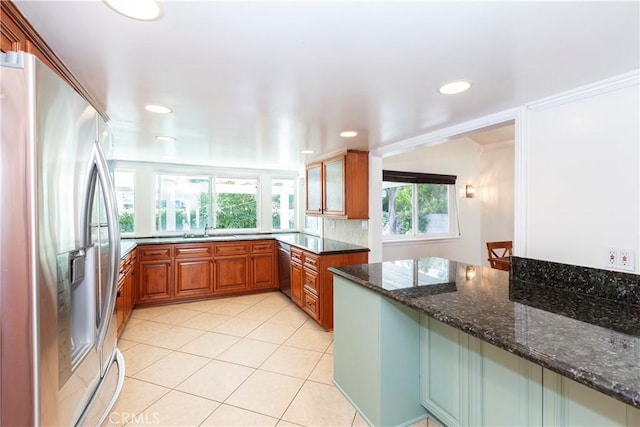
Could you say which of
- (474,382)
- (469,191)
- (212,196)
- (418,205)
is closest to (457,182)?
(469,191)

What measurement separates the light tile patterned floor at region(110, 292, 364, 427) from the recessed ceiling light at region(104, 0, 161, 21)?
5.15 feet

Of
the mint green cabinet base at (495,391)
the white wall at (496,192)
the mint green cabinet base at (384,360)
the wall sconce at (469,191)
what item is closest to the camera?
the mint green cabinet base at (495,391)

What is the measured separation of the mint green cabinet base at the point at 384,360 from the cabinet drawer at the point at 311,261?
1.31m

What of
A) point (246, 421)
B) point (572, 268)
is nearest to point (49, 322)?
point (246, 421)

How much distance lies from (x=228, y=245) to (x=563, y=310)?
3.97 metres

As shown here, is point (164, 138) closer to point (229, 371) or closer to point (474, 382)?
point (229, 371)

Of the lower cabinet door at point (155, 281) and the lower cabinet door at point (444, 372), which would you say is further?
the lower cabinet door at point (155, 281)


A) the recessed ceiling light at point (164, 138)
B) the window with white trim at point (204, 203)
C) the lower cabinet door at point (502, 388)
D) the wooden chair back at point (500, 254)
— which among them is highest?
the recessed ceiling light at point (164, 138)

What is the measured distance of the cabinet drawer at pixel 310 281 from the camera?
3.34 meters

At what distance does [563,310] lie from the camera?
4.50 ft

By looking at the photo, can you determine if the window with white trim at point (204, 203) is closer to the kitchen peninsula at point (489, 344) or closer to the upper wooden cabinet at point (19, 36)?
the kitchen peninsula at point (489, 344)

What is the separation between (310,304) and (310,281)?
0.28 metres

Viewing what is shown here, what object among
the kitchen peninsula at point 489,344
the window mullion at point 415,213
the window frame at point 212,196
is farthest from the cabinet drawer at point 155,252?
the window mullion at point 415,213

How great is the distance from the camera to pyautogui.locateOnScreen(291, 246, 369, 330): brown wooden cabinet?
327cm
